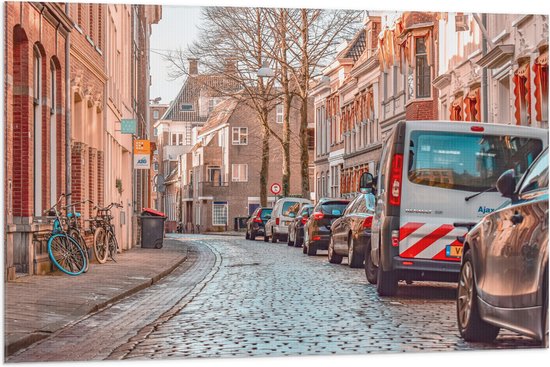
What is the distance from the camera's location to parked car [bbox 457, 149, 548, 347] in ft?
26.8

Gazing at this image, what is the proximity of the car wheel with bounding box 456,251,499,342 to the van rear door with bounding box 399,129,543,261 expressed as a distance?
2.28 meters

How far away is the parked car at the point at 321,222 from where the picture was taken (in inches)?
970

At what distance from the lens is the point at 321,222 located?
25469mm

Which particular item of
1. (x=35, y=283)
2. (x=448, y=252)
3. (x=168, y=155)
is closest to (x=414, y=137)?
(x=448, y=252)

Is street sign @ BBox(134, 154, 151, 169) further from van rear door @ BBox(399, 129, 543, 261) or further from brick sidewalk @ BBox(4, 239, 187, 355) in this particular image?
van rear door @ BBox(399, 129, 543, 261)

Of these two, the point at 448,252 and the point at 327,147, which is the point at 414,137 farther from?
the point at 327,147

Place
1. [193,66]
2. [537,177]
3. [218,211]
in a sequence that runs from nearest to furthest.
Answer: [537,177], [193,66], [218,211]

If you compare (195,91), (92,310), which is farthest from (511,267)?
(195,91)

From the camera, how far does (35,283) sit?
14844mm

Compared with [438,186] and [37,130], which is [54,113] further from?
[438,186]

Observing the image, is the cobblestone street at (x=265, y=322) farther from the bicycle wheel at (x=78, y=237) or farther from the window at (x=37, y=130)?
the window at (x=37, y=130)

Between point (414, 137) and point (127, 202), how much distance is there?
16.4 m

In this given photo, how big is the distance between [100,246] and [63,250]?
13.4ft

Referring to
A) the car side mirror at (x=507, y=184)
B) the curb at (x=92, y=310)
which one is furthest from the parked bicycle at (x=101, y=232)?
the car side mirror at (x=507, y=184)
